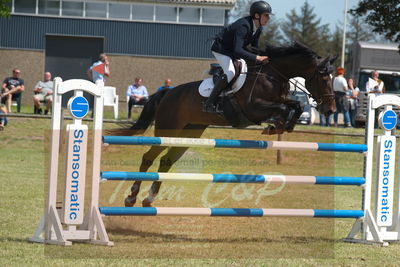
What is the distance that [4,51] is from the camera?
30844 mm

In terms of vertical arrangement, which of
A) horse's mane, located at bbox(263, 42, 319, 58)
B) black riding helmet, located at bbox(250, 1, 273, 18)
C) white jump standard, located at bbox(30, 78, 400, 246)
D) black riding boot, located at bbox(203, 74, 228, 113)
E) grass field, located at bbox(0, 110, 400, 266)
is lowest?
grass field, located at bbox(0, 110, 400, 266)

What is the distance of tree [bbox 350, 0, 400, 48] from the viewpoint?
76.5 feet

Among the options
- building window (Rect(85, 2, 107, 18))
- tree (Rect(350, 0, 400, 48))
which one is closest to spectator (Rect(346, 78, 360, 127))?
tree (Rect(350, 0, 400, 48))

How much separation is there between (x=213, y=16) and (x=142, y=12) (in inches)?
128

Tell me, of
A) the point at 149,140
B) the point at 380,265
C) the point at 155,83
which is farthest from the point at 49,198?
the point at 155,83

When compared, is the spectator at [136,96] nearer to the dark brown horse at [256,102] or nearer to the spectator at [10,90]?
the spectator at [10,90]

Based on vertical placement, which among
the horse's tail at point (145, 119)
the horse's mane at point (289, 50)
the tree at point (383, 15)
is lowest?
the horse's tail at point (145, 119)

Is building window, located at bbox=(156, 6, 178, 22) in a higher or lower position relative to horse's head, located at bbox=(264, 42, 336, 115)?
higher

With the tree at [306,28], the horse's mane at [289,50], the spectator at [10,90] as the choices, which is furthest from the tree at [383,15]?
the tree at [306,28]

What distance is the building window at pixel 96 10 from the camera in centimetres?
3152

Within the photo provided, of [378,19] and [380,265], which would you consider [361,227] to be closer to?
[380,265]

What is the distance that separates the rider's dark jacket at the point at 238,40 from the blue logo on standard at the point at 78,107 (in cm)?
175

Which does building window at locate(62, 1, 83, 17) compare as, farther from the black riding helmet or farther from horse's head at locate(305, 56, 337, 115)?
horse's head at locate(305, 56, 337, 115)

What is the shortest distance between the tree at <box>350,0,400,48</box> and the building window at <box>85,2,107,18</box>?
12273mm
